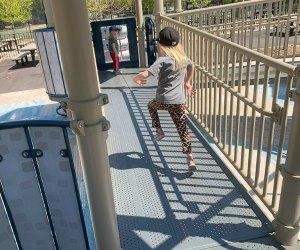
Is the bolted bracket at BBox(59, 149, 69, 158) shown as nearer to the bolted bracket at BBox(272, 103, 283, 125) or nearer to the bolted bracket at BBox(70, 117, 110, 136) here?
the bolted bracket at BBox(70, 117, 110, 136)

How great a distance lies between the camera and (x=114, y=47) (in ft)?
27.5

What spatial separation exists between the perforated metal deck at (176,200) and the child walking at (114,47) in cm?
414

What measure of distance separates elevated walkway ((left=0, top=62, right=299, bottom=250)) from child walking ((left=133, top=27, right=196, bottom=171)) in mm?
295

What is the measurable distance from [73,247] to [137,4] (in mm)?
7071

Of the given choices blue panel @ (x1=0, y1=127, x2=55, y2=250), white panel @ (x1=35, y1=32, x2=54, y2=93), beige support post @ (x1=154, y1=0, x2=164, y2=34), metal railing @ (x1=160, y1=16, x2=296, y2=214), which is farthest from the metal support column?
blue panel @ (x1=0, y1=127, x2=55, y2=250)

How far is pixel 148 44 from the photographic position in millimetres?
8391

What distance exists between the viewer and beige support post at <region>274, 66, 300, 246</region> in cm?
214

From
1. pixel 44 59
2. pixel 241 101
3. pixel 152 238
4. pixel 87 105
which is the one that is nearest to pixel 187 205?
pixel 152 238

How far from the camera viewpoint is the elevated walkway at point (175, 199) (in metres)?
2.68

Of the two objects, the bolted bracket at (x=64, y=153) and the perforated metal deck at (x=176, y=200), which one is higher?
the bolted bracket at (x=64, y=153)

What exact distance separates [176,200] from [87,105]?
1870 millimetres

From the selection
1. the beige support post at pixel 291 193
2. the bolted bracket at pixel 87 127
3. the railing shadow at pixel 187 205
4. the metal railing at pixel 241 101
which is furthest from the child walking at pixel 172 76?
the bolted bracket at pixel 87 127

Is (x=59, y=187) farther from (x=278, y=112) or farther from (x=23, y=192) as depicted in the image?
(x=278, y=112)

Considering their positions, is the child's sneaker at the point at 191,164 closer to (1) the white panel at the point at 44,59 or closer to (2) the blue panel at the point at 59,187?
(2) the blue panel at the point at 59,187
